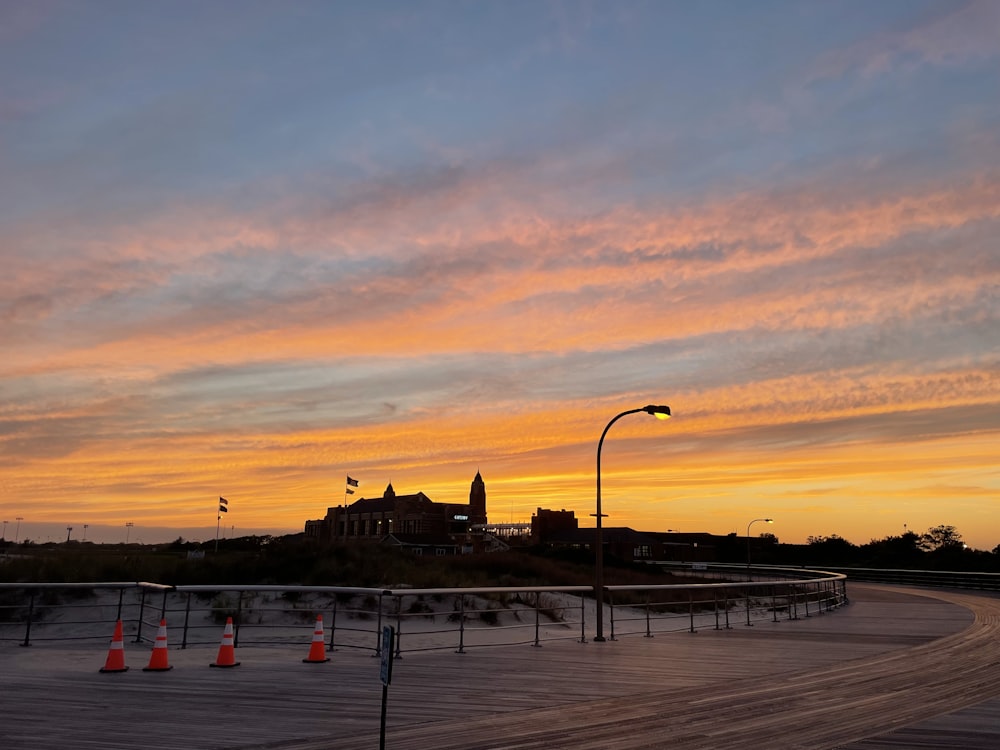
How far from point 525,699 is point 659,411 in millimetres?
10461

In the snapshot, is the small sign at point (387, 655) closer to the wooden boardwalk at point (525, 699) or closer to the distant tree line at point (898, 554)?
the wooden boardwalk at point (525, 699)

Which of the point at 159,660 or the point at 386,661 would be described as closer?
the point at 386,661

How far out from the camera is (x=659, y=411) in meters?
20.9

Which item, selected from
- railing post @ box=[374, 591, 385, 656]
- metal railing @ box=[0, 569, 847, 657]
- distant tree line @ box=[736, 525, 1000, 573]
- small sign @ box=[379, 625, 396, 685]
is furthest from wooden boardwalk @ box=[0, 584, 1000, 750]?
distant tree line @ box=[736, 525, 1000, 573]

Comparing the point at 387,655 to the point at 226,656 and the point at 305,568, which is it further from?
the point at 305,568

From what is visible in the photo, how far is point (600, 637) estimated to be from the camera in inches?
804

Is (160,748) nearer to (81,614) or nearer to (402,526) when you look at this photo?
(81,614)

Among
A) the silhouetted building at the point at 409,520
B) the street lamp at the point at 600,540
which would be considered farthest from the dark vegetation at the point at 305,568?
the silhouetted building at the point at 409,520

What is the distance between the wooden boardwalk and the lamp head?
580cm

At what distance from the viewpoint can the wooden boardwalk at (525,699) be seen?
9438 mm

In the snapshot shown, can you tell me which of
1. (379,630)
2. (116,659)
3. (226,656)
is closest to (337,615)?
(226,656)

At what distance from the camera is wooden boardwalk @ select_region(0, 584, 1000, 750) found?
31.0 ft

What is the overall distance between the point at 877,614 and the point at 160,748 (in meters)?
28.5

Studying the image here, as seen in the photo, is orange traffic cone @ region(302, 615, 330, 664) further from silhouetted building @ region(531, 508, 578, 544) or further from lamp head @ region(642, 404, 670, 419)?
silhouetted building @ region(531, 508, 578, 544)
